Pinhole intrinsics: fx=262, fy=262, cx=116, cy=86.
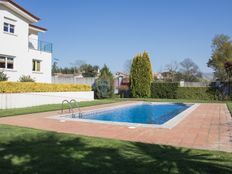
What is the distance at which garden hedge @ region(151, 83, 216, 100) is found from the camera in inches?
1253

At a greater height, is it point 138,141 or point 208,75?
point 208,75

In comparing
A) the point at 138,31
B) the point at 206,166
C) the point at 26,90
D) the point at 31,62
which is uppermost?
the point at 138,31

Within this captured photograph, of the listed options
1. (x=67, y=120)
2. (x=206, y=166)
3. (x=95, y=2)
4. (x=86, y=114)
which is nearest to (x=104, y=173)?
(x=206, y=166)

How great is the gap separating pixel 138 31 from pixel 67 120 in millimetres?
23725

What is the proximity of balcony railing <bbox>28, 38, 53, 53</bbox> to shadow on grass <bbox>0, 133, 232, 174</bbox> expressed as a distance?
871 inches

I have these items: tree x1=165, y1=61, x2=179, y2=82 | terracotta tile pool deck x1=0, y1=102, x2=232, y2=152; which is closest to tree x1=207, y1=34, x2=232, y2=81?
tree x1=165, y1=61, x2=179, y2=82

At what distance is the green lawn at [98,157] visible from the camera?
5.32m

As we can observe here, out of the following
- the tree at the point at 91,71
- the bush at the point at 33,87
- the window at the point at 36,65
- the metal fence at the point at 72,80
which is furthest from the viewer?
the tree at the point at 91,71

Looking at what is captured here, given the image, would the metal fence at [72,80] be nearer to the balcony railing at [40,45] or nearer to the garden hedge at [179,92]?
the balcony railing at [40,45]

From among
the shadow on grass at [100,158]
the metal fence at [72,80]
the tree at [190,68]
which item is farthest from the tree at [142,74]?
the tree at [190,68]

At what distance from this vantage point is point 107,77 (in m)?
30.5

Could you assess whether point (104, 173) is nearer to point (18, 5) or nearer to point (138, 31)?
point (18, 5)

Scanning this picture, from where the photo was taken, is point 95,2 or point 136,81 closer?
point 95,2

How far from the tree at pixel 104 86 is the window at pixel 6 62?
31.8 feet
